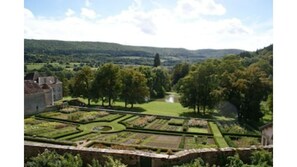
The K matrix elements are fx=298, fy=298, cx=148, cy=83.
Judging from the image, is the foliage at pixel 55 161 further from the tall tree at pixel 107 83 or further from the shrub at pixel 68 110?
the tall tree at pixel 107 83

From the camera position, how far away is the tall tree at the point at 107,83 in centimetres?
2441

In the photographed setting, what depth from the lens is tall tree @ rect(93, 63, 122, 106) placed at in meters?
24.4

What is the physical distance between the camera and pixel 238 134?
1505 centimetres

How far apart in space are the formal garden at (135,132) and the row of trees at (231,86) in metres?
2.01

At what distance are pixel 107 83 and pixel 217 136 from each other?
39.6 ft

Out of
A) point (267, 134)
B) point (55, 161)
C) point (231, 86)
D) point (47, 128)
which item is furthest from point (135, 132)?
point (55, 161)

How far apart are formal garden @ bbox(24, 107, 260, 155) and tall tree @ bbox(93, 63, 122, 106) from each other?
14.3 ft

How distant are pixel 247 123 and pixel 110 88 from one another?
11.2m

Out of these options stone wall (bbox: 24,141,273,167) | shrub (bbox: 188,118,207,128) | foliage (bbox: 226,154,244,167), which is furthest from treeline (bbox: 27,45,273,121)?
foliage (bbox: 226,154,244,167)

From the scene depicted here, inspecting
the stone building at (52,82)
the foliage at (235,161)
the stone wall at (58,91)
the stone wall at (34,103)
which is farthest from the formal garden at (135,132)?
the stone wall at (58,91)
